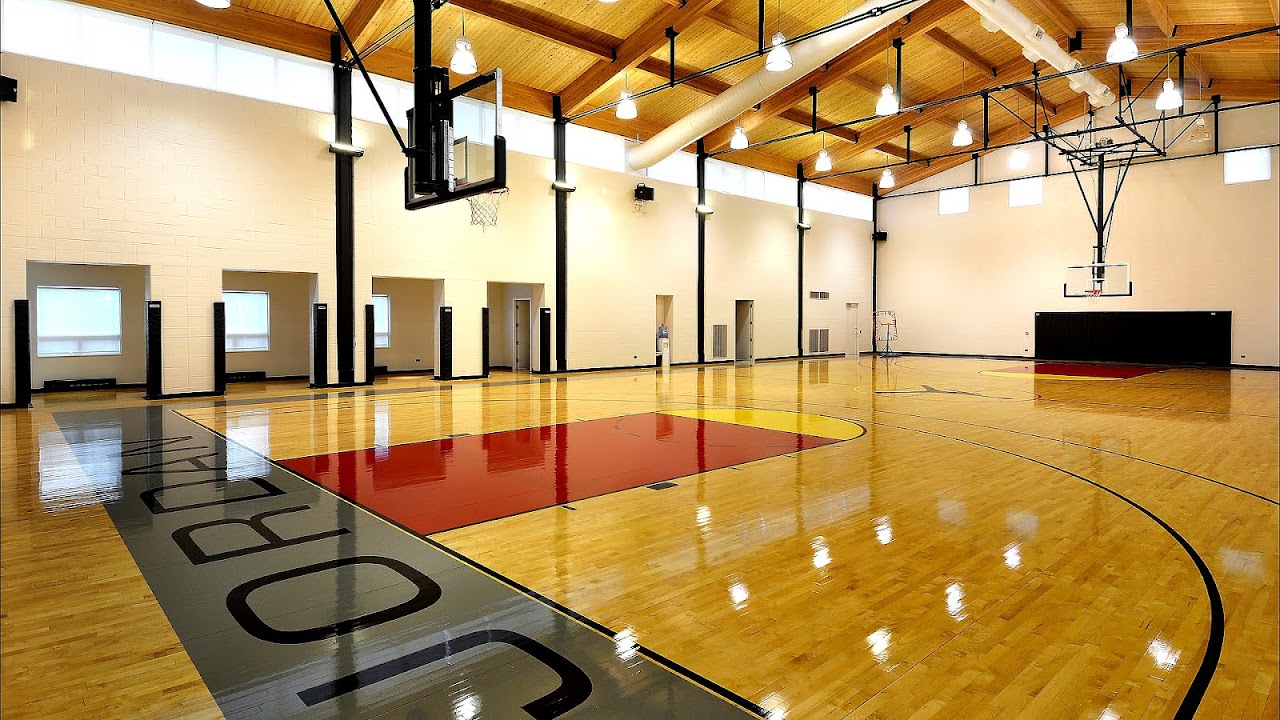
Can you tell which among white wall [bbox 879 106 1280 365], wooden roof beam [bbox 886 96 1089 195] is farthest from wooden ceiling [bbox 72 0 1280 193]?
white wall [bbox 879 106 1280 365]

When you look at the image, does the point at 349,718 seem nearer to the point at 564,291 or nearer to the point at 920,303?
the point at 564,291

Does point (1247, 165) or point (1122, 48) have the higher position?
point (1247, 165)

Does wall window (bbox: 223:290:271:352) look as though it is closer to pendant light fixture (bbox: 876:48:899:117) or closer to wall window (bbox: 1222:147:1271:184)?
pendant light fixture (bbox: 876:48:899:117)

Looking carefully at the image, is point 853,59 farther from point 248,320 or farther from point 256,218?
point 248,320

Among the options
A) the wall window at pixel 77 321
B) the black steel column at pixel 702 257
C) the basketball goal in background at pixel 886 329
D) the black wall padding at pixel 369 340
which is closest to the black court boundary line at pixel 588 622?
the black wall padding at pixel 369 340

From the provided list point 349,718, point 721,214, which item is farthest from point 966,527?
point 721,214

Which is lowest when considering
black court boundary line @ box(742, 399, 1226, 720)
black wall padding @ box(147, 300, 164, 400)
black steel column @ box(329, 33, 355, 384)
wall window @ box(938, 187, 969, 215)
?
black court boundary line @ box(742, 399, 1226, 720)

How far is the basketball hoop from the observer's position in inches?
630

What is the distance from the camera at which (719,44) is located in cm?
1544

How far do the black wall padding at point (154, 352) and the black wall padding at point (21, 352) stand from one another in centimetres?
155

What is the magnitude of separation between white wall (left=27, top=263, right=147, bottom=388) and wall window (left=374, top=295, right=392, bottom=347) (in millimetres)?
4679

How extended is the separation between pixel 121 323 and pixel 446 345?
6275 millimetres

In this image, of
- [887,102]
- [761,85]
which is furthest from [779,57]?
[761,85]

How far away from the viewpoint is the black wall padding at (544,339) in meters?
17.5
